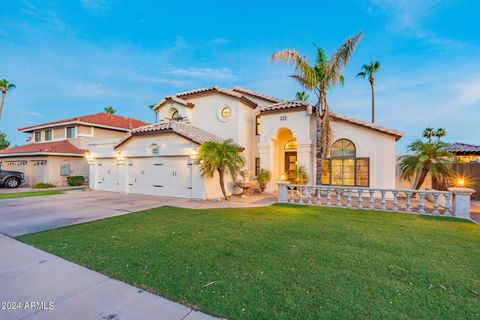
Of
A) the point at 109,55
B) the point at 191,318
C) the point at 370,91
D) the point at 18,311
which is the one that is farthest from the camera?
the point at 109,55

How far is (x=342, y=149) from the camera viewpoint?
12039 millimetres

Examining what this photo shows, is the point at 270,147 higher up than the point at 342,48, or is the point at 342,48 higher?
the point at 342,48

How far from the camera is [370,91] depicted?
955 inches

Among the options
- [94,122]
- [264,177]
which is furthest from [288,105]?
[94,122]

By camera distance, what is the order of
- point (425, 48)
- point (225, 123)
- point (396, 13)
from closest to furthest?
1. point (396, 13)
2. point (225, 123)
3. point (425, 48)

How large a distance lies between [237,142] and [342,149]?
6.53 m

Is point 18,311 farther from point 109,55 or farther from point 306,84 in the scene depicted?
point 109,55

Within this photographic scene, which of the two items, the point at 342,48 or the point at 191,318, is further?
the point at 342,48

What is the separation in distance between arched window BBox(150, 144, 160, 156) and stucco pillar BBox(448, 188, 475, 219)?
13.7m

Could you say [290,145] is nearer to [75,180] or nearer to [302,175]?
[302,175]

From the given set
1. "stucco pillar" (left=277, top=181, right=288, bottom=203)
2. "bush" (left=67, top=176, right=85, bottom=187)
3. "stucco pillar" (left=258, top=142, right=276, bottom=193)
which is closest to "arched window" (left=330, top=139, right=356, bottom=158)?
"stucco pillar" (left=258, top=142, right=276, bottom=193)

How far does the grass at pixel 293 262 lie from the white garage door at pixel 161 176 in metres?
4.95

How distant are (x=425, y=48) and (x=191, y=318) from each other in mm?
22933

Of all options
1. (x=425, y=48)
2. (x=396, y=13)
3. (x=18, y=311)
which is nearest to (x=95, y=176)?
(x=18, y=311)
